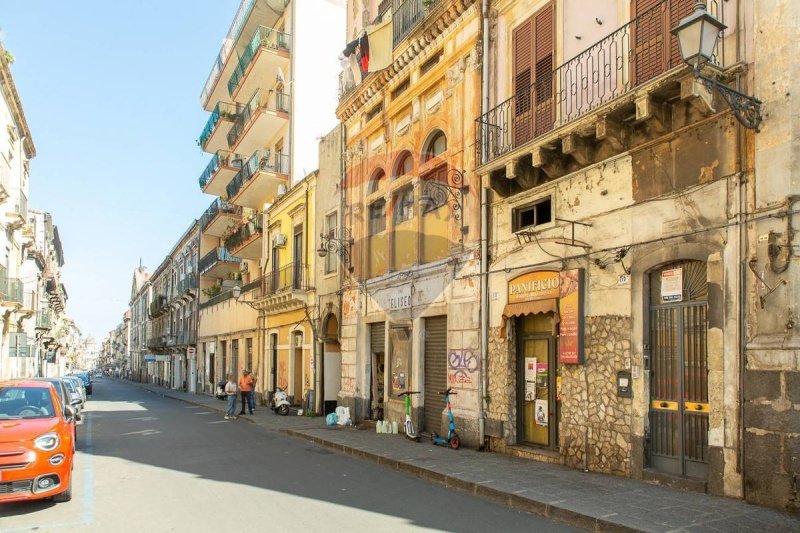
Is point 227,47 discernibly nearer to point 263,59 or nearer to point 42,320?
point 263,59

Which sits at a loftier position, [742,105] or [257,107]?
[257,107]

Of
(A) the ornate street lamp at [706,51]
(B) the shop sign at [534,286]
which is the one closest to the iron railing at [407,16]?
(B) the shop sign at [534,286]

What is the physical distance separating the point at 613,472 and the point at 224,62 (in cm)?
3160

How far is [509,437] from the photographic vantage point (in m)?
12.6

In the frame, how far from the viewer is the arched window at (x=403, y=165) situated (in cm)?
1742

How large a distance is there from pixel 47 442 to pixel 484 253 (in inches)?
334

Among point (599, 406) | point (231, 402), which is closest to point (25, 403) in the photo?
point (599, 406)

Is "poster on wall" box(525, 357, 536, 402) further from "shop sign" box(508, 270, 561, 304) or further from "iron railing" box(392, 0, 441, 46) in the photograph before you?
"iron railing" box(392, 0, 441, 46)

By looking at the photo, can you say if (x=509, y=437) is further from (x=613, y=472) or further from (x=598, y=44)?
(x=598, y=44)

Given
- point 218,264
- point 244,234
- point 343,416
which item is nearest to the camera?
point 343,416

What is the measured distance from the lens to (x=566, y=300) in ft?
36.9

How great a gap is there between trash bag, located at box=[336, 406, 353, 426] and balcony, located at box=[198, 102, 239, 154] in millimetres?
21358

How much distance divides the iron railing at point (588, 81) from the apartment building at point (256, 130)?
16.2 meters

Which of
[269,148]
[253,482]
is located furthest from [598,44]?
[269,148]
